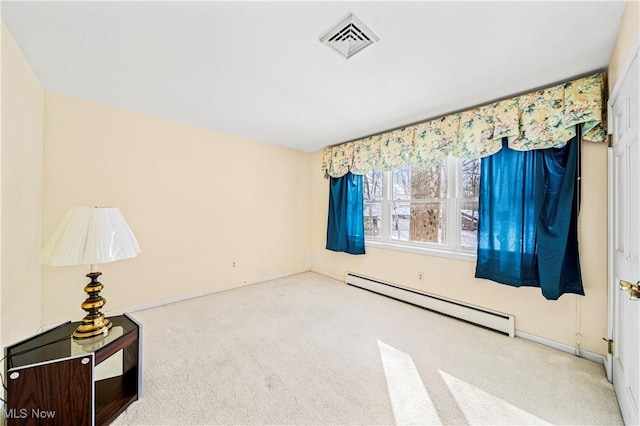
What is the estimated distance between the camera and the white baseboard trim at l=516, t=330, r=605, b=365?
1.99 metres

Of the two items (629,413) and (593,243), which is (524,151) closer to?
(593,243)

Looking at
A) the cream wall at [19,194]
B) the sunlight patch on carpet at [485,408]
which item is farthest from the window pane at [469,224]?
the cream wall at [19,194]

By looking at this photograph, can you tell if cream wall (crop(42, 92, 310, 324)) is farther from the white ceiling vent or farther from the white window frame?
the white ceiling vent

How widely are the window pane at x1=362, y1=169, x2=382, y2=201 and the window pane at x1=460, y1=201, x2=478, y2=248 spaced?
1186 millimetres

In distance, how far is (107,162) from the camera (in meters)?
2.73

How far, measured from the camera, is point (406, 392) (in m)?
1.64

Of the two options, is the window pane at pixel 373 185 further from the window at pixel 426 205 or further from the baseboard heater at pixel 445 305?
the baseboard heater at pixel 445 305

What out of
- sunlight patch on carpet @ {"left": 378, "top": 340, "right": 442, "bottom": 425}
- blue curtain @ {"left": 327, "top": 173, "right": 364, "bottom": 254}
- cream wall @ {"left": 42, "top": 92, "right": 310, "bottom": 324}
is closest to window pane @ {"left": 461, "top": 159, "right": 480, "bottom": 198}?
blue curtain @ {"left": 327, "top": 173, "right": 364, "bottom": 254}

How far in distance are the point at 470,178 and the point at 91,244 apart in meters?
3.28

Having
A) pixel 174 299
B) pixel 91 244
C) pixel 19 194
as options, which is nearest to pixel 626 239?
pixel 91 244

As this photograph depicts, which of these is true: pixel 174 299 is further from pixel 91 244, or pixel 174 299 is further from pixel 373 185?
pixel 373 185

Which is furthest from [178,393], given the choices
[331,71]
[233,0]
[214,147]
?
[214,147]

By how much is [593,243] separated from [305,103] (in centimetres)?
274

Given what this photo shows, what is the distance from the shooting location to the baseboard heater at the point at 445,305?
2430mm
